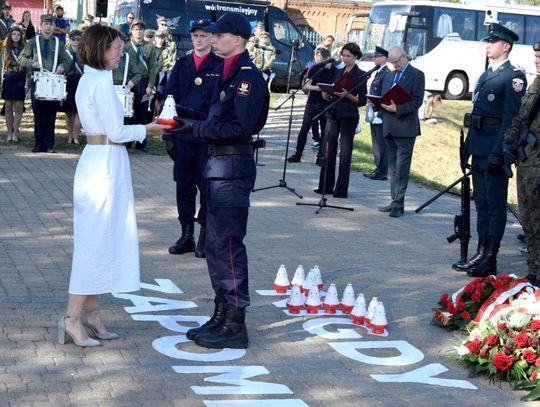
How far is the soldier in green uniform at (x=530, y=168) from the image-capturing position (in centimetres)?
863

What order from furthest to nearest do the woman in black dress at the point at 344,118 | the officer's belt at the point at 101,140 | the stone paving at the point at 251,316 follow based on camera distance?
1. the woman in black dress at the point at 344,118
2. the officer's belt at the point at 101,140
3. the stone paving at the point at 251,316

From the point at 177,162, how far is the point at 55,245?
1.44 meters

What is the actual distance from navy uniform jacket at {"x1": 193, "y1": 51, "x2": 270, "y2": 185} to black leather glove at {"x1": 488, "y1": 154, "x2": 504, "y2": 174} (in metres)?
3.05

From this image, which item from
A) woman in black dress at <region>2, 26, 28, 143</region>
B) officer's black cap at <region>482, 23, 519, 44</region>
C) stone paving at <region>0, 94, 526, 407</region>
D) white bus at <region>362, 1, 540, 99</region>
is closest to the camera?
stone paving at <region>0, 94, 526, 407</region>

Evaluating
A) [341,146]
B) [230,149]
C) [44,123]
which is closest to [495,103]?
[230,149]

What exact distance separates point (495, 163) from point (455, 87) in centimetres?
2790

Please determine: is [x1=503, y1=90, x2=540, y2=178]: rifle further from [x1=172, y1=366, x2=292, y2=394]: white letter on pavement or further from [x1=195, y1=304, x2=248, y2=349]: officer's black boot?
[x1=172, y1=366, x2=292, y2=394]: white letter on pavement

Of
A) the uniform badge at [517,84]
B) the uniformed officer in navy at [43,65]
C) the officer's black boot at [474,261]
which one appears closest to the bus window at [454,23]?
the uniformed officer in navy at [43,65]

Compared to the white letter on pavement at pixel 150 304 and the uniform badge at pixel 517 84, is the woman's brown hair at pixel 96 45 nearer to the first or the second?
the white letter on pavement at pixel 150 304

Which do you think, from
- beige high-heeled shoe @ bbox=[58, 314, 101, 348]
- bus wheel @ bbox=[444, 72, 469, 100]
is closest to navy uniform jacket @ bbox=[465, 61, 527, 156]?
beige high-heeled shoe @ bbox=[58, 314, 101, 348]

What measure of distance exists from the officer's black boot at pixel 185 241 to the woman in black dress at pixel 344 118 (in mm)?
4206

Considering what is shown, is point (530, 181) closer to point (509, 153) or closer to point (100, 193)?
point (509, 153)

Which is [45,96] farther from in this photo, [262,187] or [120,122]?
[120,122]

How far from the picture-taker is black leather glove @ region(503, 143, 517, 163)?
8.66m
